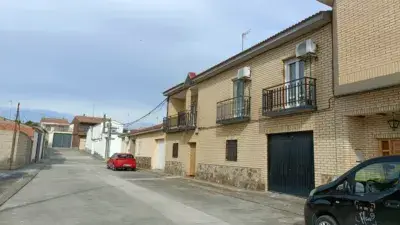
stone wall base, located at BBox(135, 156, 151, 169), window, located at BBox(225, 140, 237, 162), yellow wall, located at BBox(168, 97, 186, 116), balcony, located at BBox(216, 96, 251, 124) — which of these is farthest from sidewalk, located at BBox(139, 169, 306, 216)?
stone wall base, located at BBox(135, 156, 151, 169)

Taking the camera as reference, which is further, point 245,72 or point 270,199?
point 245,72

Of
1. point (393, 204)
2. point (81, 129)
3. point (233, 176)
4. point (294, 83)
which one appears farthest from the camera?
point (81, 129)

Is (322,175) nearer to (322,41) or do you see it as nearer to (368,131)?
(368,131)

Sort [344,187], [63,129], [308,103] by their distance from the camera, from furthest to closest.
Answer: [63,129] < [308,103] < [344,187]

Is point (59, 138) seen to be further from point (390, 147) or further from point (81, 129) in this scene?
point (390, 147)

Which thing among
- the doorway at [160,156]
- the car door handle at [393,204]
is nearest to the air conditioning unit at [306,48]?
the car door handle at [393,204]

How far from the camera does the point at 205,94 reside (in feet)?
68.7

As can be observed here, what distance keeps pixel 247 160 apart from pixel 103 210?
7.88 m

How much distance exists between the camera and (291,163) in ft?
44.0

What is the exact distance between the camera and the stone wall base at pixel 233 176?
1516 centimetres

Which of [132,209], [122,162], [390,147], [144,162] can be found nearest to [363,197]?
[390,147]

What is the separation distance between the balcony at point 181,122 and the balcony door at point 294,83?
29.9 feet

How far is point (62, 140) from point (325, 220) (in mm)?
79141

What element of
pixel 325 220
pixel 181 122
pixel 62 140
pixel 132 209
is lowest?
pixel 132 209
